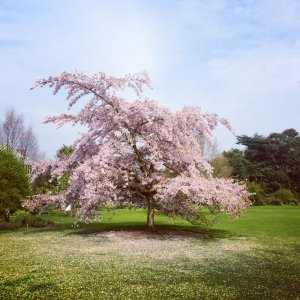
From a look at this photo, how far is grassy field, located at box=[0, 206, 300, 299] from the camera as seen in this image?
380 inches

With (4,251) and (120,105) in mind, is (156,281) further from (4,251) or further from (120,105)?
(120,105)

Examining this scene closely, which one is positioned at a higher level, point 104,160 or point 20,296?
point 104,160

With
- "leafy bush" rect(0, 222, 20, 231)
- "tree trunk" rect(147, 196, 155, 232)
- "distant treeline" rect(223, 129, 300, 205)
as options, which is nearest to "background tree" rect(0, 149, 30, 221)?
"leafy bush" rect(0, 222, 20, 231)

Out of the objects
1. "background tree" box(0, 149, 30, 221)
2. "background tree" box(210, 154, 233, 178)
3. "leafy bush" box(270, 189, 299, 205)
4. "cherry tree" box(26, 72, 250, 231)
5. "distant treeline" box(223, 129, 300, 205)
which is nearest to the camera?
"cherry tree" box(26, 72, 250, 231)

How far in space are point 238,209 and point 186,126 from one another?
5180 millimetres

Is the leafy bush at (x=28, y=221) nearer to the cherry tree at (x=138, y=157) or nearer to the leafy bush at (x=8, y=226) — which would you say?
the leafy bush at (x=8, y=226)

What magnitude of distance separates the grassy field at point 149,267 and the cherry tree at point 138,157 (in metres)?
2.03

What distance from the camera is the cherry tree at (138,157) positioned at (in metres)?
20.6

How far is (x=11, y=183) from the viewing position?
26688mm

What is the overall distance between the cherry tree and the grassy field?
2.03 metres

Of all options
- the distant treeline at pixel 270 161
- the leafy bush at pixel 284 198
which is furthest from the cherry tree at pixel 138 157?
the distant treeline at pixel 270 161

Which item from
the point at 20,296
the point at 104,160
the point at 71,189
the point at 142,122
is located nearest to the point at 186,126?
the point at 142,122

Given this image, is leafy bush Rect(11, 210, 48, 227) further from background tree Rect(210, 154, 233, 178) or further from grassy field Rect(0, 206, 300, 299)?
background tree Rect(210, 154, 233, 178)

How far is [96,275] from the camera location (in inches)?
452
